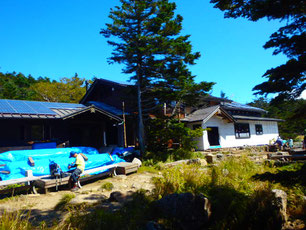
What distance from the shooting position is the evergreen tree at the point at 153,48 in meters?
13.8

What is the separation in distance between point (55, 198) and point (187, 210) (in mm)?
5084

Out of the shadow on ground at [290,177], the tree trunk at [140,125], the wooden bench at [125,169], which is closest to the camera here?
the shadow on ground at [290,177]

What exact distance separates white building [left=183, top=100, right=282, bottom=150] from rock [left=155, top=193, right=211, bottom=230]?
15260 millimetres

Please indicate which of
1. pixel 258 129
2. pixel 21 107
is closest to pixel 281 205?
pixel 21 107

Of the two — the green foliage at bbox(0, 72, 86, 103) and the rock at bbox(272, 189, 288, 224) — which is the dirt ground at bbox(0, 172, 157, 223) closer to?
the rock at bbox(272, 189, 288, 224)

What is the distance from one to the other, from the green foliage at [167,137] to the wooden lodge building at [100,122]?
1929mm

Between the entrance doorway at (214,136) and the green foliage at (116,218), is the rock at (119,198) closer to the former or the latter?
the green foliage at (116,218)

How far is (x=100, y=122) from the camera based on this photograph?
1678 centimetres

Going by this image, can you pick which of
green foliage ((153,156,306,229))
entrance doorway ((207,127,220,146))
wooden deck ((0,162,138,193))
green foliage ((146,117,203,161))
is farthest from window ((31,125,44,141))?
entrance doorway ((207,127,220,146))

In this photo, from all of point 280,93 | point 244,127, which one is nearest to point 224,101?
point 244,127

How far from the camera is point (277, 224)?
12.9 feet

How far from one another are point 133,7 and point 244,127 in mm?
19559

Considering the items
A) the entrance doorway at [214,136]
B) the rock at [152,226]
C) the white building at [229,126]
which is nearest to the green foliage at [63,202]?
the rock at [152,226]

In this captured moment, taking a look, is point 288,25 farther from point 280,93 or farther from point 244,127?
point 244,127
